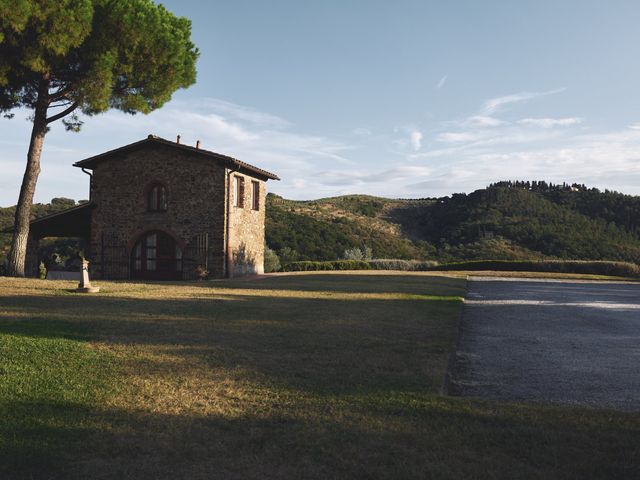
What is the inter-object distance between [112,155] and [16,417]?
20051 mm

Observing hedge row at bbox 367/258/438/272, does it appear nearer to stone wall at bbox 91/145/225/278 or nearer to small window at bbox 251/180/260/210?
small window at bbox 251/180/260/210

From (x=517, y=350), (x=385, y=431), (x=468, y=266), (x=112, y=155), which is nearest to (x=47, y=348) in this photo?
(x=385, y=431)

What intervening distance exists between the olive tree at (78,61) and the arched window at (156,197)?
3.17 metres

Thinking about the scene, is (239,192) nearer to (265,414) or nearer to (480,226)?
(265,414)

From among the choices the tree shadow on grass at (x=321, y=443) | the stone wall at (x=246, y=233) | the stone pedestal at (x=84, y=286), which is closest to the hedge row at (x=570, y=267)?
the stone wall at (x=246, y=233)

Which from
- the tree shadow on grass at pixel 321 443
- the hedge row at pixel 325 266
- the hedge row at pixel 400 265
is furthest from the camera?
the hedge row at pixel 400 265

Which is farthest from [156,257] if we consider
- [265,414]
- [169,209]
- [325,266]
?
[265,414]

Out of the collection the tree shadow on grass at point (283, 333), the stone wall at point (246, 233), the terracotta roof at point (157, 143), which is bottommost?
the tree shadow on grass at point (283, 333)

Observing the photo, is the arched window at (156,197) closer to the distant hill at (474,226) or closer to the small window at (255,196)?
the small window at (255,196)

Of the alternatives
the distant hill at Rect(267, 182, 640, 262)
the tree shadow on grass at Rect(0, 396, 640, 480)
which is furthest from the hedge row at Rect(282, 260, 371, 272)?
the tree shadow on grass at Rect(0, 396, 640, 480)

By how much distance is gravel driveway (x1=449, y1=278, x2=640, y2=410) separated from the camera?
5520 mm

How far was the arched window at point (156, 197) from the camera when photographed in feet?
74.1

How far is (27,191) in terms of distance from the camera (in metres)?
19.4

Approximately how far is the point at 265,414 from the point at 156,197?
1963 cm
